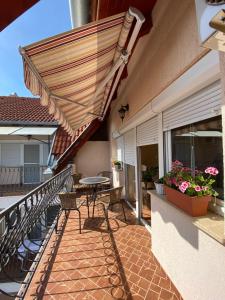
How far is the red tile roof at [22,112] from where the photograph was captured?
15.2 metres

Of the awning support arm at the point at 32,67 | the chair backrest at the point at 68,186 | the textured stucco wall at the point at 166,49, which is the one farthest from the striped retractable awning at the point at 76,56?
the chair backrest at the point at 68,186

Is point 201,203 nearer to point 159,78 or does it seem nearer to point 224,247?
point 224,247

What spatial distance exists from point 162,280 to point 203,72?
13.1ft

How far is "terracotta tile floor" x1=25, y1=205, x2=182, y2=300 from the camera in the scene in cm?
383

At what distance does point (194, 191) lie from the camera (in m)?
3.09

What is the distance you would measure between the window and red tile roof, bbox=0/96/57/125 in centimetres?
1238

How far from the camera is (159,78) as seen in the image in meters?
4.44

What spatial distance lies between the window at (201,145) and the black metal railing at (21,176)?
12137 mm

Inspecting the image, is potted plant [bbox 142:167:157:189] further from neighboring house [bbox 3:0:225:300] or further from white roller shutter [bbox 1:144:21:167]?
white roller shutter [bbox 1:144:21:167]

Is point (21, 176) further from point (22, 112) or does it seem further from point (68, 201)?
point (68, 201)

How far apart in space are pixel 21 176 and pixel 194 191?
1438cm

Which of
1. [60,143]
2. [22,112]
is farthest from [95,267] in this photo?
[22,112]

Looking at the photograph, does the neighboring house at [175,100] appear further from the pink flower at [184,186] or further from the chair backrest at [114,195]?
the chair backrest at [114,195]

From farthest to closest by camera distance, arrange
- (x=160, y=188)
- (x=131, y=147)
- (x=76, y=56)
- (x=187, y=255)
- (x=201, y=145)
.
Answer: (x=131, y=147) < (x=160, y=188) < (x=201, y=145) < (x=76, y=56) < (x=187, y=255)
